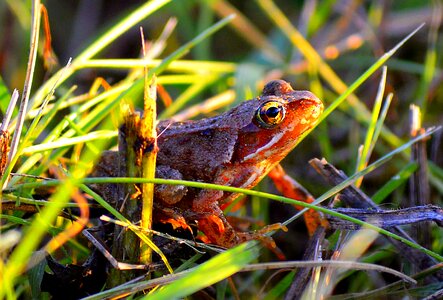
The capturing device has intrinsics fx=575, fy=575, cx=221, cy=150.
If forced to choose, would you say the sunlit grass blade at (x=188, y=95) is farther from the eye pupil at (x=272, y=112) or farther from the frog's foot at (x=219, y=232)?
A: the frog's foot at (x=219, y=232)

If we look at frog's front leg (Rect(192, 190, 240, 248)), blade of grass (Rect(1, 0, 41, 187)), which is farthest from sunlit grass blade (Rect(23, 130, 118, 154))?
frog's front leg (Rect(192, 190, 240, 248))

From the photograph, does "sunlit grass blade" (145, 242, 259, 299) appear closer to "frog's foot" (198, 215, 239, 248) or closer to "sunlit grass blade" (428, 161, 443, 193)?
"frog's foot" (198, 215, 239, 248)

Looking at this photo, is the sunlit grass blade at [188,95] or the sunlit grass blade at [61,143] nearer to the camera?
the sunlit grass blade at [61,143]

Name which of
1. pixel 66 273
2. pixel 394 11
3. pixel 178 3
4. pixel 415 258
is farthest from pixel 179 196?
pixel 394 11

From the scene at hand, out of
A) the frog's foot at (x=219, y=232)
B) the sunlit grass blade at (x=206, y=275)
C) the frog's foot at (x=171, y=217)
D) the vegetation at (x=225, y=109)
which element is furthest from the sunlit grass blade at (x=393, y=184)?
the sunlit grass blade at (x=206, y=275)

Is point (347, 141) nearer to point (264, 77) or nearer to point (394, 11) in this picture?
point (264, 77)
